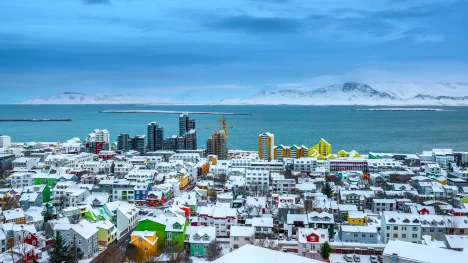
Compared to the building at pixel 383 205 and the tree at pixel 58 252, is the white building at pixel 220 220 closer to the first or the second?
the tree at pixel 58 252

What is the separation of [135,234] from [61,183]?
5310 millimetres

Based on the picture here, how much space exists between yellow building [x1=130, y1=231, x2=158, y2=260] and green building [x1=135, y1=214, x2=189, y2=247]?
0.25 m

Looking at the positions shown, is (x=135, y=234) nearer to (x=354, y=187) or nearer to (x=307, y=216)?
(x=307, y=216)

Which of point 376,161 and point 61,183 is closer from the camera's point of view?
point 61,183

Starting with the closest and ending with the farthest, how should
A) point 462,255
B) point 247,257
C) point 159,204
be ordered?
point 247,257, point 462,255, point 159,204

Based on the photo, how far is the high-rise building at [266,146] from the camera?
1970 centimetres

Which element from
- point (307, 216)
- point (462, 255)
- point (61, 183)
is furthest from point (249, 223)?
point (61, 183)

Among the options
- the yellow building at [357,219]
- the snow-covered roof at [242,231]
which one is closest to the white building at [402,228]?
the yellow building at [357,219]

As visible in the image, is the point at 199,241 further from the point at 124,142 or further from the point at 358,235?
→ the point at 124,142

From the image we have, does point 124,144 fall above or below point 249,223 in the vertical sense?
above

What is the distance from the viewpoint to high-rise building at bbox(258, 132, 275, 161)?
19.7m

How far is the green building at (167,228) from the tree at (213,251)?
23.6 inches

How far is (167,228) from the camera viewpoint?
329 inches

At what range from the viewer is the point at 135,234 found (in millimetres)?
8047
